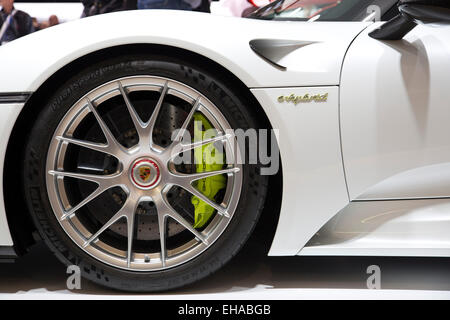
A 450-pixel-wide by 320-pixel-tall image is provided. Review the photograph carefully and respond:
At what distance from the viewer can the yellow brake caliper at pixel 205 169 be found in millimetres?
1810

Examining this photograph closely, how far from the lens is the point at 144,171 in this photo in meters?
1.75

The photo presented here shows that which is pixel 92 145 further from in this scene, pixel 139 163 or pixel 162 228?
pixel 162 228

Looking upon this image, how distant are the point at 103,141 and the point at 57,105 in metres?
0.22

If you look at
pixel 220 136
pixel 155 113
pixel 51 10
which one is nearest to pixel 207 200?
pixel 220 136

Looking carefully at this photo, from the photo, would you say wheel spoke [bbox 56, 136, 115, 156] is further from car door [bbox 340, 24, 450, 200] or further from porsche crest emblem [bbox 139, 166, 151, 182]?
car door [bbox 340, 24, 450, 200]

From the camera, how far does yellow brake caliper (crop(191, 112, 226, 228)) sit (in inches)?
71.2

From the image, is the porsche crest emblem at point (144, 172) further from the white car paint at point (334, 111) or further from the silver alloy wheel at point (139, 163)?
the white car paint at point (334, 111)

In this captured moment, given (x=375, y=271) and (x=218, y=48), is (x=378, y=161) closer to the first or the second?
(x=375, y=271)

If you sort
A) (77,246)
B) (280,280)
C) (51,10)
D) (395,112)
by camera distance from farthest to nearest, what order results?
1. (51,10)
2. (280,280)
3. (77,246)
4. (395,112)

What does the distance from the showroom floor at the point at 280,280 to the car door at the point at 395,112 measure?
43cm

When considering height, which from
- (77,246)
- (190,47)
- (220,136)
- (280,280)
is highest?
(190,47)

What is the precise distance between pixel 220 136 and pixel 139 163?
28cm
